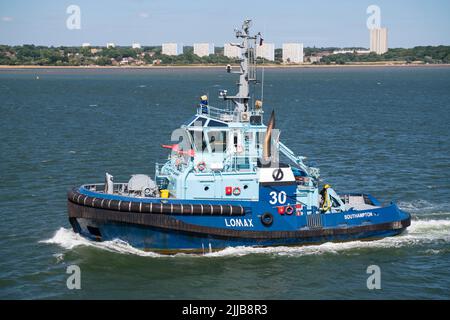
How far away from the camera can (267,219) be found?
23.0m

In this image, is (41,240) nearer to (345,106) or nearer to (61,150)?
(61,150)

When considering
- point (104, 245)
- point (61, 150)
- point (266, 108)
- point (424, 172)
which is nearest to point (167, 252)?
point (104, 245)

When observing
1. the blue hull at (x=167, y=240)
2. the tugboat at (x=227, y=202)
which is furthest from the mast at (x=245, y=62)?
the blue hull at (x=167, y=240)

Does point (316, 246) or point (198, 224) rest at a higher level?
point (198, 224)

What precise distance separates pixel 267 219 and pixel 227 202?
142 centimetres

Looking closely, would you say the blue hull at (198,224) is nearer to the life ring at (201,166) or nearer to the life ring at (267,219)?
the life ring at (267,219)

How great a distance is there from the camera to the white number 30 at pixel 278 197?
2323cm

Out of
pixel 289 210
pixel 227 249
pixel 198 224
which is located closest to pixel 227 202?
pixel 198 224

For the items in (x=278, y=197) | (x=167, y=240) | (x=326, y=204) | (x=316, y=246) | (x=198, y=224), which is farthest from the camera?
(x=326, y=204)

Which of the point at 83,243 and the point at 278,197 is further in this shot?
the point at 83,243

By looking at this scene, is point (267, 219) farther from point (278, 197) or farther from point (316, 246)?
point (316, 246)

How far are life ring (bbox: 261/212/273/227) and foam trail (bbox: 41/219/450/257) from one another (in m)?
0.90

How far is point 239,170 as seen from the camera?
23.4 metres

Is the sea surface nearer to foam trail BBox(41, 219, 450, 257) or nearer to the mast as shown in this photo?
foam trail BBox(41, 219, 450, 257)
